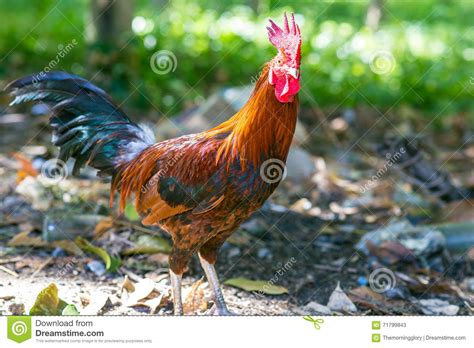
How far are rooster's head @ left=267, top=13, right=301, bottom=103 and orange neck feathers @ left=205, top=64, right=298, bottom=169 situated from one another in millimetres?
79

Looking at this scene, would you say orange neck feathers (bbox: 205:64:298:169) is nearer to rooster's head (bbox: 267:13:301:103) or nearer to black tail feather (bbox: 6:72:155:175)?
rooster's head (bbox: 267:13:301:103)

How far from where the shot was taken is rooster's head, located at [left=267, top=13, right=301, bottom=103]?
339 cm

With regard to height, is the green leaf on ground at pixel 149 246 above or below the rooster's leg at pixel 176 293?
above

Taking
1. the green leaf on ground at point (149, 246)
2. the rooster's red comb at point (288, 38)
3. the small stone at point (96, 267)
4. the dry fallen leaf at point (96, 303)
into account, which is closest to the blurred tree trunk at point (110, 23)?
the green leaf on ground at point (149, 246)

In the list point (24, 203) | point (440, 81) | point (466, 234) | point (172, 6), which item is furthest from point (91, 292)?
point (172, 6)

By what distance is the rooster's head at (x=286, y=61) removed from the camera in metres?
3.39

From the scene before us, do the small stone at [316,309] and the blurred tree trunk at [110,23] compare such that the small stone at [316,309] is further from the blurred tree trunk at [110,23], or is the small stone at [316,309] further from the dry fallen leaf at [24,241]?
the blurred tree trunk at [110,23]

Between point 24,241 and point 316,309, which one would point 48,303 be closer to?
point 24,241

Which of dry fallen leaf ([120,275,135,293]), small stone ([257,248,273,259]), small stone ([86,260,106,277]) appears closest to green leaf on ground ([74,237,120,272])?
small stone ([86,260,106,277])

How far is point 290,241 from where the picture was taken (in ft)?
18.1

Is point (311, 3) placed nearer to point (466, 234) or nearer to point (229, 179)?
point (466, 234)

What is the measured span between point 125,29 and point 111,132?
16.3 ft

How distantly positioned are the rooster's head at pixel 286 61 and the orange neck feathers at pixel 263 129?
79mm
